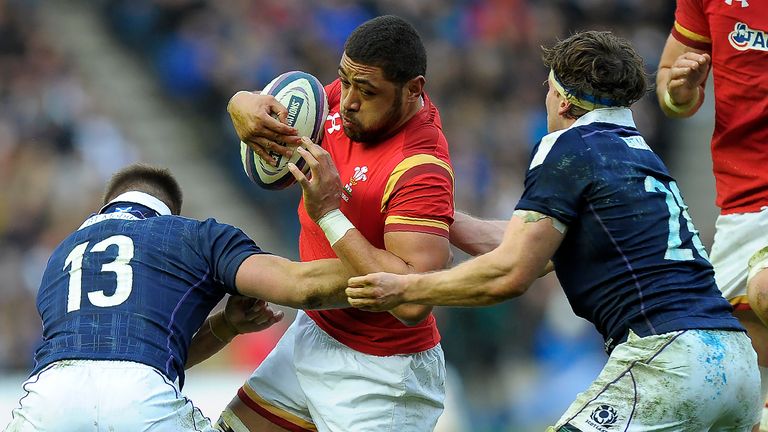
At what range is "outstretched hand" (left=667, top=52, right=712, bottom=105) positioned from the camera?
597cm

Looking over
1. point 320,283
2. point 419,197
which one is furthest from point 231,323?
point 419,197

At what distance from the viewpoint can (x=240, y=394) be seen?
20.9 feet

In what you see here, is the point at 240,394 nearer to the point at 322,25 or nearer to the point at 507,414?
the point at 507,414

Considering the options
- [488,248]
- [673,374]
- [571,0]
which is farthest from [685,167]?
[673,374]

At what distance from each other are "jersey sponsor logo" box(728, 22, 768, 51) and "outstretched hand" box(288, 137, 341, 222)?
217 centimetres

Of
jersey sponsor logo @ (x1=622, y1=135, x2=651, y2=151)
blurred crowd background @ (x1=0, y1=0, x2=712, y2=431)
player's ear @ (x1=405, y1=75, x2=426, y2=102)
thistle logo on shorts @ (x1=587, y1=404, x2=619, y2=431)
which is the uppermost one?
blurred crowd background @ (x1=0, y1=0, x2=712, y2=431)

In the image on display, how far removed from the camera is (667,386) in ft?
15.9

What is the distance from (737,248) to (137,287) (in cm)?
294

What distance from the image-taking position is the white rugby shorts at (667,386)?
4852 mm

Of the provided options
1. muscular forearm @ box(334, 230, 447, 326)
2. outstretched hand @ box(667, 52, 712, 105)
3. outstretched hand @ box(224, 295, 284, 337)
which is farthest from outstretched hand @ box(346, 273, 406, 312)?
outstretched hand @ box(667, 52, 712, 105)

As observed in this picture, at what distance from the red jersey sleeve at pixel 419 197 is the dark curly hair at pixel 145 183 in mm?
1123

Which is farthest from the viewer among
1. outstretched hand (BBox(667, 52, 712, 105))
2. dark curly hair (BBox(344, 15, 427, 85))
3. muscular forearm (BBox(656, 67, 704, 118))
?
muscular forearm (BBox(656, 67, 704, 118))

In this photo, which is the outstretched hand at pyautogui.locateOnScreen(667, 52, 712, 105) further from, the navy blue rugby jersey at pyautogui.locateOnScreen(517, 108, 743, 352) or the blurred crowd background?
the blurred crowd background

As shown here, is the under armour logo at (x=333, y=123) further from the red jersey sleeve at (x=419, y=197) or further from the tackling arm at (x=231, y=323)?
the tackling arm at (x=231, y=323)
